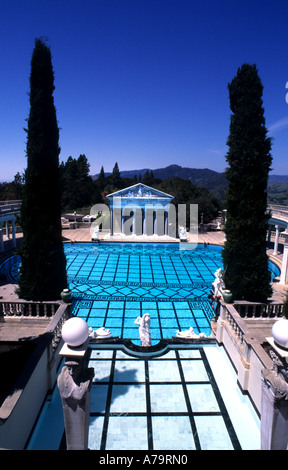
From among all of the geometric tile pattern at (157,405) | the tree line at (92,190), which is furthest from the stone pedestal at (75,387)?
the tree line at (92,190)

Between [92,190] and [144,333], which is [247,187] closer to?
[144,333]

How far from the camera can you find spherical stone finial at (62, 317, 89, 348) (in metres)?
3.54

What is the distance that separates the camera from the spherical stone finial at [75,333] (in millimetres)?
3535

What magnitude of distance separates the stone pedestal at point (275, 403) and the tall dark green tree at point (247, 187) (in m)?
6.38

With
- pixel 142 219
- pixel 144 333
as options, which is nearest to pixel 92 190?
pixel 142 219

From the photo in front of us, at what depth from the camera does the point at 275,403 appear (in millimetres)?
3822

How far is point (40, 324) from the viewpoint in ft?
28.6

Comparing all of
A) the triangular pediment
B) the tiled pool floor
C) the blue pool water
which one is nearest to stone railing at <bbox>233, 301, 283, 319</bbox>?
the tiled pool floor

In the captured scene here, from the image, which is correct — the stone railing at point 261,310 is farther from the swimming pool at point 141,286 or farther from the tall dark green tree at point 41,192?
the tall dark green tree at point 41,192

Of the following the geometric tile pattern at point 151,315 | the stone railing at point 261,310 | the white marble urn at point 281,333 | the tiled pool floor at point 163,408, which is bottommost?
the geometric tile pattern at point 151,315

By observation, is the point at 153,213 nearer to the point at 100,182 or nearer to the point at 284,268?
the point at 284,268

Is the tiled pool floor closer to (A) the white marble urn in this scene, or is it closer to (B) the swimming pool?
(A) the white marble urn

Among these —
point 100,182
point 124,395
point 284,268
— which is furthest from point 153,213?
point 100,182
